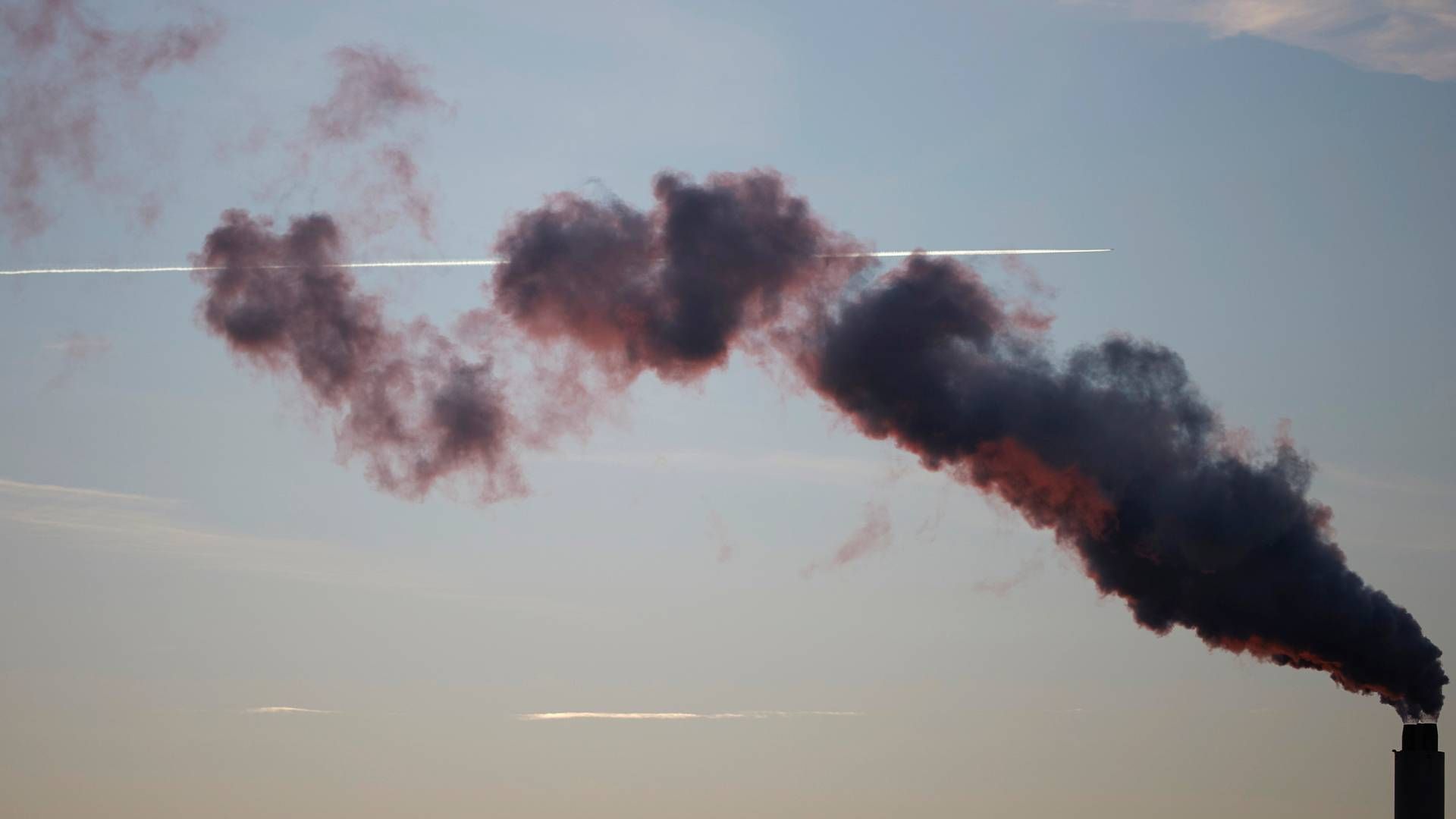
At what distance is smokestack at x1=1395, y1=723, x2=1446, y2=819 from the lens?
116000 mm

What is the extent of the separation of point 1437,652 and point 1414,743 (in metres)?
4.30

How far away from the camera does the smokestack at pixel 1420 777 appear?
11600cm

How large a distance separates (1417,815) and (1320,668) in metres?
7.74

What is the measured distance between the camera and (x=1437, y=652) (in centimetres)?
11831

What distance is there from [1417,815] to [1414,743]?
3.21 m

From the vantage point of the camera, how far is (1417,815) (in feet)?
381

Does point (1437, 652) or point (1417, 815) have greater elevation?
point (1437, 652)

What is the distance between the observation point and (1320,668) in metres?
119

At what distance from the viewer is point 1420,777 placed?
11619 cm

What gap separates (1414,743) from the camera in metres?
117

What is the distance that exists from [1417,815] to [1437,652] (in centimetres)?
744
